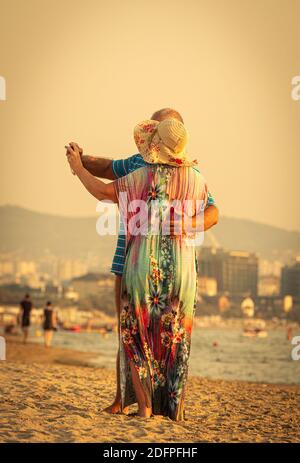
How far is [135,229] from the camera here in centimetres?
709

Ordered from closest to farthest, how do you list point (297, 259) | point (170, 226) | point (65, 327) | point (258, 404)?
point (170, 226), point (258, 404), point (65, 327), point (297, 259)

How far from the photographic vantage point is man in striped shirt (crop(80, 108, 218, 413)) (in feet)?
23.8

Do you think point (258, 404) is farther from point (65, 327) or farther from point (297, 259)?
point (297, 259)

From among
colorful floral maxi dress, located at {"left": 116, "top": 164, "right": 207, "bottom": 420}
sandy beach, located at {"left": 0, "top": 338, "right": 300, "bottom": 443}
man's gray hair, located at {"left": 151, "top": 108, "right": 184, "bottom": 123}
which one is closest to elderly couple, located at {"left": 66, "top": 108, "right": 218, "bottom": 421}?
colorful floral maxi dress, located at {"left": 116, "top": 164, "right": 207, "bottom": 420}

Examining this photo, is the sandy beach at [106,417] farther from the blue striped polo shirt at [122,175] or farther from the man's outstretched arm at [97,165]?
the man's outstretched arm at [97,165]

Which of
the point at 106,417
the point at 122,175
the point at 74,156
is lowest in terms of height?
the point at 106,417

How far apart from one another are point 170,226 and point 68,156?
3.30 ft

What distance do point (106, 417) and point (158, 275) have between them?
3.80ft

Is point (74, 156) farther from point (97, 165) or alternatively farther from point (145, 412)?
point (145, 412)

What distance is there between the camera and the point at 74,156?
24.3 ft

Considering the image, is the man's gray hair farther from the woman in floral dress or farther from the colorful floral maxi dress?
the colorful floral maxi dress

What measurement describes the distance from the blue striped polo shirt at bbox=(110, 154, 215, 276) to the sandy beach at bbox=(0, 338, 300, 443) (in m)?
1.10

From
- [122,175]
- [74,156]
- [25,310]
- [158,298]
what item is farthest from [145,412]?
[25,310]
